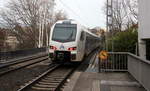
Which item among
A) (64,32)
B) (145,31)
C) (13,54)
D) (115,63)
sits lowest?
(115,63)

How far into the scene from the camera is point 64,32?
1468 cm

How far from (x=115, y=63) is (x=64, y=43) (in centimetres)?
355

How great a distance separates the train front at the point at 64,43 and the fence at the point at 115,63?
2201 mm

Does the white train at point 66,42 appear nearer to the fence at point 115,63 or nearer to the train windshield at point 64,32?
the train windshield at point 64,32

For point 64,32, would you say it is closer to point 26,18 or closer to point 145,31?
point 145,31

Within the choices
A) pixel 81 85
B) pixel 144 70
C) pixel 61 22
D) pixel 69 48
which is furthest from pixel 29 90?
pixel 61 22

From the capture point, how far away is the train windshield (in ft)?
46.9

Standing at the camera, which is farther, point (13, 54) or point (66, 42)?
point (13, 54)

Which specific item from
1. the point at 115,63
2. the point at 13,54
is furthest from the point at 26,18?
the point at 115,63

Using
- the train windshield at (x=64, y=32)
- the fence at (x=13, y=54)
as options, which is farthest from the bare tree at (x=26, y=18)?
the train windshield at (x=64, y=32)

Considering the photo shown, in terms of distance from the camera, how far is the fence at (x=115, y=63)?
40.0 feet

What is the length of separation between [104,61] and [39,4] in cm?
3586

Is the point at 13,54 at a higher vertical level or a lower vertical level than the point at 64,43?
lower

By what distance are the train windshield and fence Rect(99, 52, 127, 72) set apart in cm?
294
